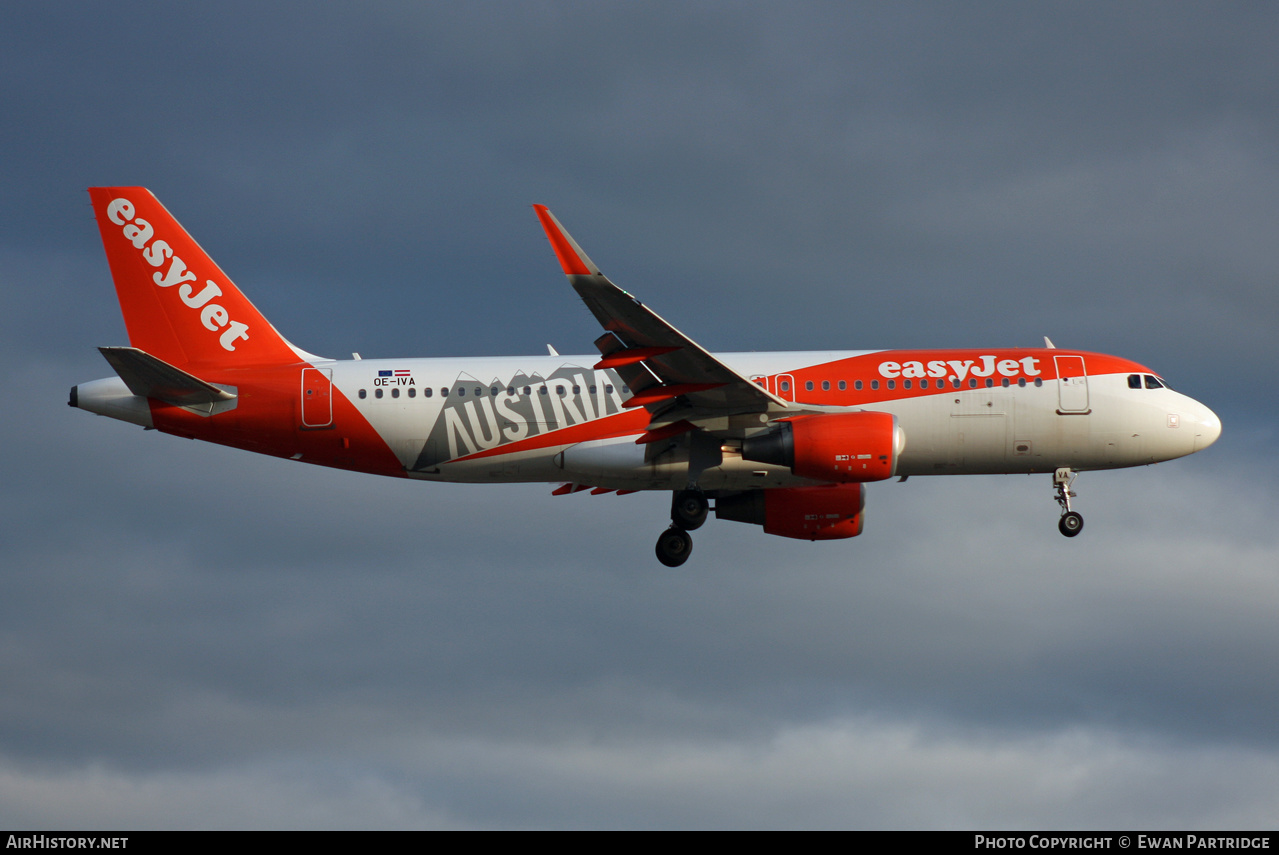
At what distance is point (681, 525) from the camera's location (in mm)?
44656

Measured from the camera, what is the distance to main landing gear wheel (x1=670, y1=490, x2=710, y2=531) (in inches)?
1729

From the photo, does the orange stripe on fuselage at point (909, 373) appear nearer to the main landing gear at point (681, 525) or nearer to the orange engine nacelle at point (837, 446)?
the orange engine nacelle at point (837, 446)

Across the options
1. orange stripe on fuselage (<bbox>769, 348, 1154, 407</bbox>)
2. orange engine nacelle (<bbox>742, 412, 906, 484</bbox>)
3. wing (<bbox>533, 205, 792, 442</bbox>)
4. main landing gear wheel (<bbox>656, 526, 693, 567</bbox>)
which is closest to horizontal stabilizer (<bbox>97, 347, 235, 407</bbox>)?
wing (<bbox>533, 205, 792, 442</bbox>)

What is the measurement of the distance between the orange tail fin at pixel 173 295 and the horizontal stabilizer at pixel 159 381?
2.11 metres

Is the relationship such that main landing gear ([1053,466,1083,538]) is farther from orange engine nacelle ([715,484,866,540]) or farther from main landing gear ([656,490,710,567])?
main landing gear ([656,490,710,567])

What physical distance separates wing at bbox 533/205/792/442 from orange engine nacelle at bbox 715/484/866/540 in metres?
5.18

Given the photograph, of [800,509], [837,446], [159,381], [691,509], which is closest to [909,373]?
[837,446]

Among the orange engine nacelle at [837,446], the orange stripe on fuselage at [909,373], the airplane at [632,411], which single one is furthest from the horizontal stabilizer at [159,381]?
the orange stripe on fuselage at [909,373]

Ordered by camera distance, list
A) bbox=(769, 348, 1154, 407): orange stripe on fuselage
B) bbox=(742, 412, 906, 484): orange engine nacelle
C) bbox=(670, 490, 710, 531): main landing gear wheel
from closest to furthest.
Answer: bbox=(742, 412, 906, 484): orange engine nacelle → bbox=(769, 348, 1154, 407): orange stripe on fuselage → bbox=(670, 490, 710, 531): main landing gear wheel

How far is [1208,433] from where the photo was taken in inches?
1729

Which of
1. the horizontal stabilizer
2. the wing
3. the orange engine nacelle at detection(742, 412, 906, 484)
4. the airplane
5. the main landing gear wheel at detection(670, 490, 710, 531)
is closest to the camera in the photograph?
the wing

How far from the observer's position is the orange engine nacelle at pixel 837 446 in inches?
1560

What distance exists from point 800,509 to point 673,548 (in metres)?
Result: 4.49

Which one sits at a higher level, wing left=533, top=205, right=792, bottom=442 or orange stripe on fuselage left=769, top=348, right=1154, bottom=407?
orange stripe on fuselage left=769, top=348, right=1154, bottom=407
